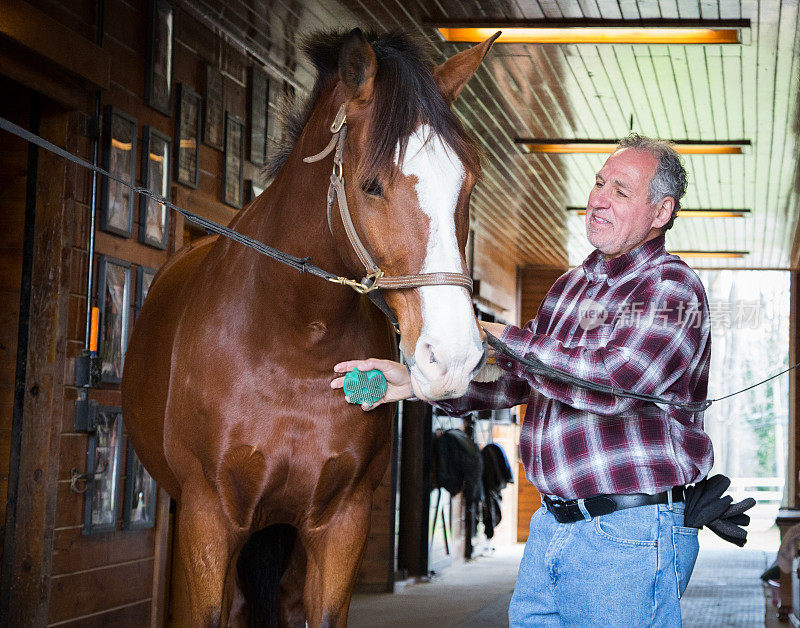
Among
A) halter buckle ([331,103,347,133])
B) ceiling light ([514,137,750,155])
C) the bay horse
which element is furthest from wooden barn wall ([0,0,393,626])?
ceiling light ([514,137,750,155])

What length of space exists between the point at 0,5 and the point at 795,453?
1048cm

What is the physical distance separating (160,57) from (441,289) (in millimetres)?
2925

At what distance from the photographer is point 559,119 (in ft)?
19.9

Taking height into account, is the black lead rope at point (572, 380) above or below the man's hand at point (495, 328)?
below

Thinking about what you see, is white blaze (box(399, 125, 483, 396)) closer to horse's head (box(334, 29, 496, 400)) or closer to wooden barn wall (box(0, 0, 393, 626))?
horse's head (box(334, 29, 496, 400))

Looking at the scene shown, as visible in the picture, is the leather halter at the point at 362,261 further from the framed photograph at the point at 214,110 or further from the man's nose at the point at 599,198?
the framed photograph at the point at 214,110

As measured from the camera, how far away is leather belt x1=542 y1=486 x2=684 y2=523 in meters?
1.71

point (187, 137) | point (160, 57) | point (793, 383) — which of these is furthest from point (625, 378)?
point (793, 383)

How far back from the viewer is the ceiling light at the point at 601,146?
6301 millimetres

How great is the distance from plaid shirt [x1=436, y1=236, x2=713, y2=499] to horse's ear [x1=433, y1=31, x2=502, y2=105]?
1.42 feet

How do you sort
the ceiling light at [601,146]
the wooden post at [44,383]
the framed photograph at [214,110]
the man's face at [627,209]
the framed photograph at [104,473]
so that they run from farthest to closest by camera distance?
the ceiling light at [601,146]
the framed photograph at [214,110]
the framed photograph at [104,473]
the wooden post at [44,383]
the man's face at [627,209]

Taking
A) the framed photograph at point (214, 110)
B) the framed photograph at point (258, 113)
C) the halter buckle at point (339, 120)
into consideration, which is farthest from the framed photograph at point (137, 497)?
the halter buckle at point (339, 120)

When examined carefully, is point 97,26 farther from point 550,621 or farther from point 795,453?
point 795,453

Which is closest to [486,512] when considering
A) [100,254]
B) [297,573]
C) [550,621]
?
[100,254]
